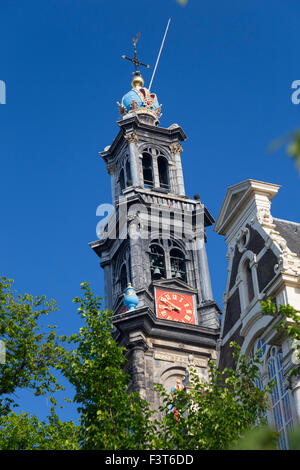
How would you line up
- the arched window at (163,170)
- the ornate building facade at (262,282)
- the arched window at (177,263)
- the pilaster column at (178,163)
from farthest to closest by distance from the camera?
the arched window at (163,170)
the pilaster column at (178,163)
the arched window at (177,263)
the ornate building facade at (262,282)

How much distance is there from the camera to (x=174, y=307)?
187 feet

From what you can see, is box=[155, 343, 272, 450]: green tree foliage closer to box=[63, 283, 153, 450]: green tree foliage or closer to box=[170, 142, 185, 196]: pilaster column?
box=[63, 283, 153, 450]: green tree foliage

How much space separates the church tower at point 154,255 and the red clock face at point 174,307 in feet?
0.21

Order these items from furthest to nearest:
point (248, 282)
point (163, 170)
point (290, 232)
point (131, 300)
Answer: point (163, 170) → point (131, 300) → point (290, 232) → point (248, 282)

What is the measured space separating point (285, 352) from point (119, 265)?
38.1m

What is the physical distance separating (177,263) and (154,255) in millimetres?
1895

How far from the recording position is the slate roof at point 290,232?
89.1 ft

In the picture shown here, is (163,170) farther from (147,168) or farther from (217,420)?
(217,420)

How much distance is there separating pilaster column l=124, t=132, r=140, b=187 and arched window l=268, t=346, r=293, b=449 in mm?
38106

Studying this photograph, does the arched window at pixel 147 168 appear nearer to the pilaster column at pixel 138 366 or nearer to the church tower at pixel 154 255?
the church tower at pixel 154 255

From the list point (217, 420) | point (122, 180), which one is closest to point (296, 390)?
point (217, 420)

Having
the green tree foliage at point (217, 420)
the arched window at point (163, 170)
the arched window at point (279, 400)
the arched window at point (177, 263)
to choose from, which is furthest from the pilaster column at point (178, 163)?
the green tree foliage at point (217, 420)

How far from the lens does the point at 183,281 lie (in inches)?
2338
